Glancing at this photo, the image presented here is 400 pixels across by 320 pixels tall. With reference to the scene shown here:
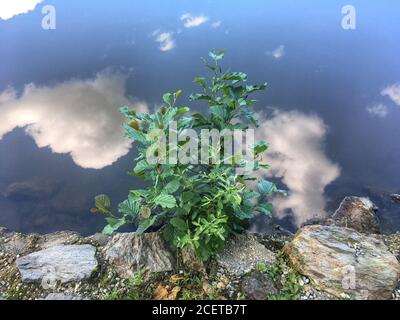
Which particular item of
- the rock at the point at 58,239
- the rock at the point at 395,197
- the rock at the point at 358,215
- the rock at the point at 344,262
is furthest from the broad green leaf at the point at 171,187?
the rock at the point at 395,197

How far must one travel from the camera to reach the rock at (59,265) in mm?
1944

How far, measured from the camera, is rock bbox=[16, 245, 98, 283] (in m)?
1.94

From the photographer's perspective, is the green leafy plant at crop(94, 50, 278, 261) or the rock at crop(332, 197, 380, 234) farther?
the rock at crop(332, 197, 380, 234)

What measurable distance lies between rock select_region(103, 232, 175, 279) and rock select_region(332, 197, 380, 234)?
1.10m

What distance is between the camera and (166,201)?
5.45 ft

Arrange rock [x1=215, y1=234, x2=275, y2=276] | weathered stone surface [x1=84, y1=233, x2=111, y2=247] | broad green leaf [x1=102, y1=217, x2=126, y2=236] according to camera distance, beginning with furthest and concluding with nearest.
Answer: weathered stone surface [x1=84, y1=233, x2=111, y2=247], rock [x1=215, y1=234, x2=275, y2=276], broad green leaf [x1=102, y1=217, x2=126, y2=236]

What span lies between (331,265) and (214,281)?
577 millimetres

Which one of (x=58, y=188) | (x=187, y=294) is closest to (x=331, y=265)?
(x=187, y=294)

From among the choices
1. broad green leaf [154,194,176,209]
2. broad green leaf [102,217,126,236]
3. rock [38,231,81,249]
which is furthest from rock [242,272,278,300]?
rock [38,231,81,249]

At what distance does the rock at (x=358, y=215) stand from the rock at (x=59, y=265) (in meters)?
1.49

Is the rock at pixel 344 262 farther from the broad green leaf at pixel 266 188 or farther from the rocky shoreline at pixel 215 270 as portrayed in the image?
the broad green leaf at pixel 266 188

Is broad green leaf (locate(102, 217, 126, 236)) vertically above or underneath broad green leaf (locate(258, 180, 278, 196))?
underneath

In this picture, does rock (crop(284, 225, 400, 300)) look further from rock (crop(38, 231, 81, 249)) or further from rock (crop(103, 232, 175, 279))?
rock (crop(38, 231, 81, 249))
